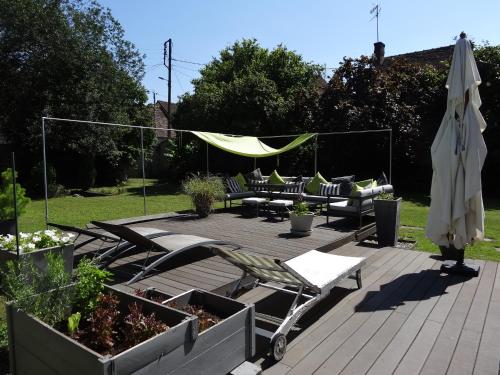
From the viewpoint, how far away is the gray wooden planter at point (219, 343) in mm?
1859

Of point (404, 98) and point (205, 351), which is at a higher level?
point (404, 98)

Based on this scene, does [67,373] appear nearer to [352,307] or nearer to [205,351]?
[205,351]

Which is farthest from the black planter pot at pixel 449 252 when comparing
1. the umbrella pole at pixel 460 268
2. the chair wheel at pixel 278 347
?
the chair wheel at pixel 278 347

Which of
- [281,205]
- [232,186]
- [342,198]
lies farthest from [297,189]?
[281,205]

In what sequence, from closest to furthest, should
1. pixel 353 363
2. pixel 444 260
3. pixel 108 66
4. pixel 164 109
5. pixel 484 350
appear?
pixel 353 363
pixel 484 350
pixel 444 260
pixel 108 66
pixel 164 109

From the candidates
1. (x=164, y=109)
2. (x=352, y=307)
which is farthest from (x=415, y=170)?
(x=164, y=109)

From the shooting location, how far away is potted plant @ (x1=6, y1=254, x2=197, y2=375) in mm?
1681

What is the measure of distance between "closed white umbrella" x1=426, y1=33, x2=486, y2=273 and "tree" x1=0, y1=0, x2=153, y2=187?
44.7 feet

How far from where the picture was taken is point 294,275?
2957 millimetres

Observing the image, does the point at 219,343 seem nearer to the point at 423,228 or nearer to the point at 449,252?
the point at 449,252

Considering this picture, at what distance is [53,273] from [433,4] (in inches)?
327

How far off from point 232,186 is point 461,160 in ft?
20.1

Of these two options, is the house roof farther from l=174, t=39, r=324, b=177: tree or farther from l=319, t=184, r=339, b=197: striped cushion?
l=319, t=184, r=339, b=197: striped cushion

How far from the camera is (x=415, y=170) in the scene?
14.6m
